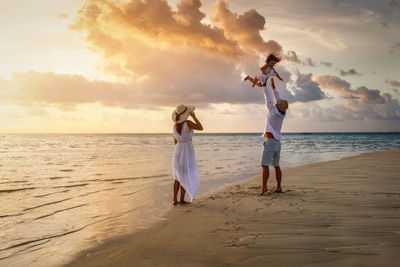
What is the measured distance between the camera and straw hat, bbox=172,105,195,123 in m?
6.01

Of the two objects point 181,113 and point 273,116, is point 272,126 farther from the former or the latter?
point 181,113

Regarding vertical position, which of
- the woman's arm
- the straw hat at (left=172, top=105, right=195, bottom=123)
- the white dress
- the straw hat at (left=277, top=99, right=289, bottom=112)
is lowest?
the white dress

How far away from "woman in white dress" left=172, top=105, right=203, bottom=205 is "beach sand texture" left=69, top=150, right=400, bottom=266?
525mm

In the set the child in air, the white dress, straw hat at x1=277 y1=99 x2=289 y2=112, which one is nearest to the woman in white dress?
the white dress

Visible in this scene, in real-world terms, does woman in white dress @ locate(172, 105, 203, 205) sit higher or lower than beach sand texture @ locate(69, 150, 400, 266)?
higher

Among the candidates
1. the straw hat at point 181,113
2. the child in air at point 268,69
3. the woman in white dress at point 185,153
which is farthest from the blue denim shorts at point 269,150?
the straw hat at point 181,113

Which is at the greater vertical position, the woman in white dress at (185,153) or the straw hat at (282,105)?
the straw hat at (282,105)

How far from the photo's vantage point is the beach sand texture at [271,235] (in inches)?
126

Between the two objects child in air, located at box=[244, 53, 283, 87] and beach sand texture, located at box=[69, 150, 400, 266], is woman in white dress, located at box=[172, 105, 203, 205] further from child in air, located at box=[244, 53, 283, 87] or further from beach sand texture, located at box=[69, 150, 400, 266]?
child in air, located at box=[244, 53, 283, 87]

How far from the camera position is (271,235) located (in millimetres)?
3883

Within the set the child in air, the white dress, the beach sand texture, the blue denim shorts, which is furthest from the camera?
the blue denim shorts

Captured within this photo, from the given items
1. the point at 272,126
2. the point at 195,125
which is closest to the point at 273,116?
the point at 272,126

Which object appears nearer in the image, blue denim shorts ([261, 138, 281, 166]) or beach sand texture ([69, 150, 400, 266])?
beach sand texture ([69, 150, 400, 266])

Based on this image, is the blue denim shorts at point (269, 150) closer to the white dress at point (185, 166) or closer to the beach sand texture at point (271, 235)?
the beach sand texture at point (271, 235)
